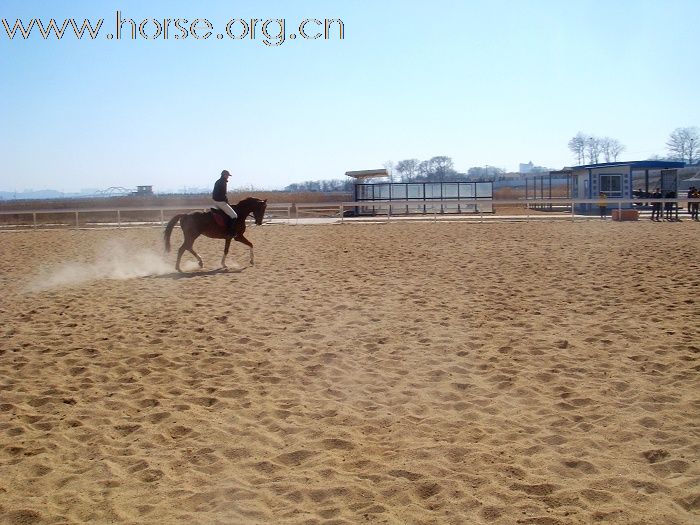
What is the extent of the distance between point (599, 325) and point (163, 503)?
6.48 metres

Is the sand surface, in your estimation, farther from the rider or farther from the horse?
the rider

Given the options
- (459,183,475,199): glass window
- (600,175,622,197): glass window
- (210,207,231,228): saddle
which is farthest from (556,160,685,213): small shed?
(210,207,231,228): saddle

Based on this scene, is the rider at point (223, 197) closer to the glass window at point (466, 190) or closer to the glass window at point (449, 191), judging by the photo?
the glass window at point (449, 191)

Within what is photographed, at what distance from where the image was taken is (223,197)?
1498 cm

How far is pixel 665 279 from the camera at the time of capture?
1172 centimetres

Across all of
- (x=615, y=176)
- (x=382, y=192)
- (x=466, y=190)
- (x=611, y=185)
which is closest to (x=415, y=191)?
(x=382, y=192)

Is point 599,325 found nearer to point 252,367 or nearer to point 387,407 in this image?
point 387,407

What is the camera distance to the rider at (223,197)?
1462 centimetres

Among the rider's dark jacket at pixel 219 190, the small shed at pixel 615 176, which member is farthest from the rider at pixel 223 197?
the small shed at pixel 615 176

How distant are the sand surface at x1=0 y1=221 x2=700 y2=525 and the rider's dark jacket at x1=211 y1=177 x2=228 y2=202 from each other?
2800mm

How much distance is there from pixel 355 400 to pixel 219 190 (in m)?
9.81

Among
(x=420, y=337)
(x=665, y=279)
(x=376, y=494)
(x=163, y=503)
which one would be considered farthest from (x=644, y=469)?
(x=665, y=279)

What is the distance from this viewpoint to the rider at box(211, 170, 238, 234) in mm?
14618

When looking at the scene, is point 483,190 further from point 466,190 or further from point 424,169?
point 424,169
